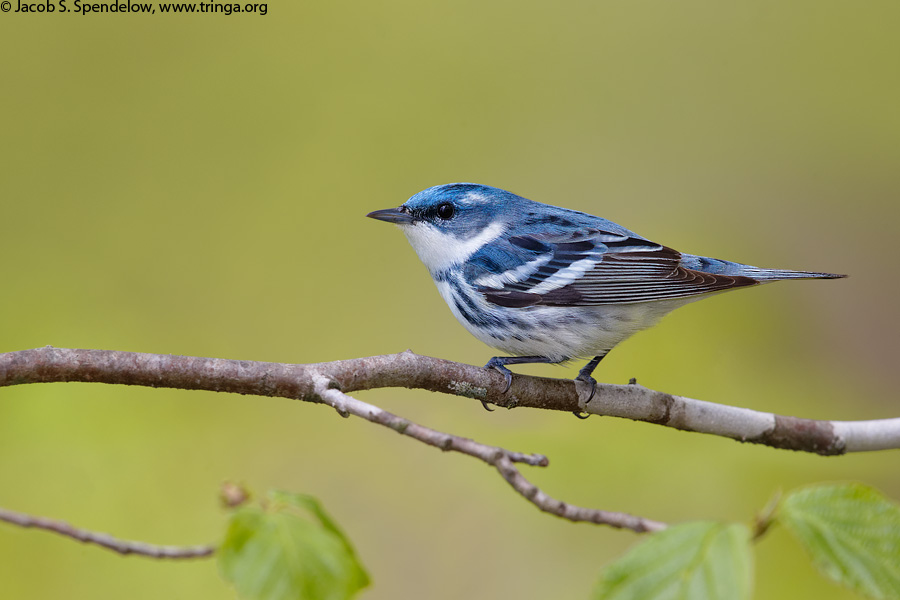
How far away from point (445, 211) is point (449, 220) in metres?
0.04

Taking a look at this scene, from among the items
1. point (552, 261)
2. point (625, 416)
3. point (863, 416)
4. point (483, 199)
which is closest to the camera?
point (625, 416)

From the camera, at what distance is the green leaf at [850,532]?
108cm

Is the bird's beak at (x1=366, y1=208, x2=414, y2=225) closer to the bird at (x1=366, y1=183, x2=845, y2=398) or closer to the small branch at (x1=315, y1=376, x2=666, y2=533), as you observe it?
the bird at (x1=366, y1=183, x2=845, y2=398)

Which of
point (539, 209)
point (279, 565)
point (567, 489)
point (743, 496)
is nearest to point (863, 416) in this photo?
point (743, 496)

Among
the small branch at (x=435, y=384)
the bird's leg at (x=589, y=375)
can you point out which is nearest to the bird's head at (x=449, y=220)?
the bird's leg at (x=589, y=375)

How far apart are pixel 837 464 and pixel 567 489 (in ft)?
4.09

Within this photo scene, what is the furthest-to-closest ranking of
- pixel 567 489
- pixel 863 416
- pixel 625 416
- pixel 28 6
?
pixel 28 6, pixel 863 416, pixel 567 489, pixel 625 416

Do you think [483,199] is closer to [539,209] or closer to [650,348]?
[539,209]

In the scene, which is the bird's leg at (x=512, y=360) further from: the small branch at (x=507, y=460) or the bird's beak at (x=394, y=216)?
the small branch at (x=507, y=460)

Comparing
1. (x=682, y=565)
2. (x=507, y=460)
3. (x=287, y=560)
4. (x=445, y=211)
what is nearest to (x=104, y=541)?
(x=287, y=560)

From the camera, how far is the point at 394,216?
2711 mm

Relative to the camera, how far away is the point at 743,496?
3.24m

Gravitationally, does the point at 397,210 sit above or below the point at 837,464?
above

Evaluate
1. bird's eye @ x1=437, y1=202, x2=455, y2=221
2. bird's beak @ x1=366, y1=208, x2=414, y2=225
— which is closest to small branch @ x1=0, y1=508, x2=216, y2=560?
bird's beak @ x1=366, y1=208, x2=414, y2=225
